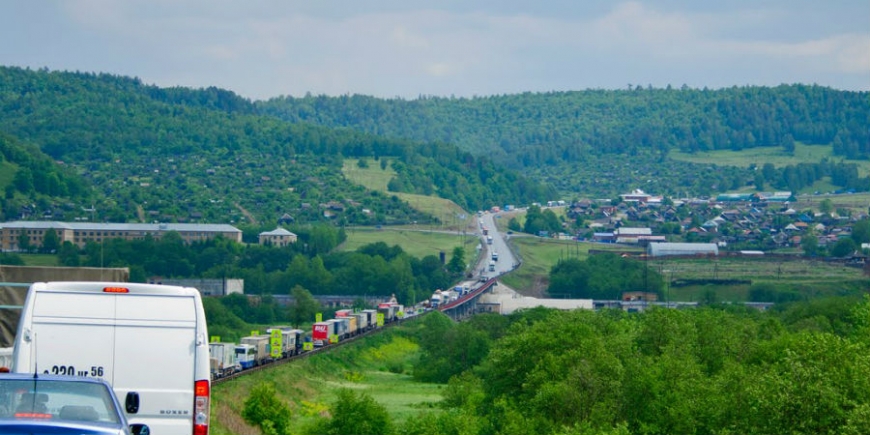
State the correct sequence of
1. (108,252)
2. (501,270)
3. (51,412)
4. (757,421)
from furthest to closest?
(501,270)
(108,252)
(757,421)
(51,412)

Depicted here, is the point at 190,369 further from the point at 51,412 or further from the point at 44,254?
the point at 44,254

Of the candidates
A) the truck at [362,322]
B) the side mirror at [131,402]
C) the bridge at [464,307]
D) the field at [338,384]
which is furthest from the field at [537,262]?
the side mirror at [131,402]

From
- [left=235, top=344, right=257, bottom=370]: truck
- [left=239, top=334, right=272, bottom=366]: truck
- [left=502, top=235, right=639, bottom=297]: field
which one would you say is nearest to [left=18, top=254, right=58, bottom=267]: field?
[left=502, top=235, right=639, bottom=297]: field

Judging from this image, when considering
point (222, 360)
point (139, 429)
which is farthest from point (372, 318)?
point (139, 429)

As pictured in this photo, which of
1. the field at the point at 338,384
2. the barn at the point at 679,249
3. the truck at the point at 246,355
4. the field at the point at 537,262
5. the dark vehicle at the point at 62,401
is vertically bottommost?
the field at the point at 338,384

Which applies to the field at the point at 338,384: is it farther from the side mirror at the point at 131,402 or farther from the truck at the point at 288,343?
the side mirror at the point at 131,402

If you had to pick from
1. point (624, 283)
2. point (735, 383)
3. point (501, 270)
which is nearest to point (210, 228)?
point (501, 270)
